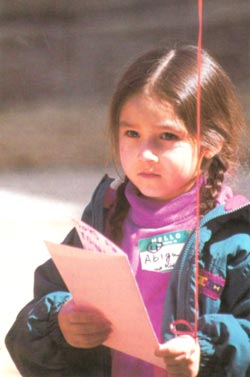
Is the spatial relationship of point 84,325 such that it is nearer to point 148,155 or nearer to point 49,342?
point 49,342

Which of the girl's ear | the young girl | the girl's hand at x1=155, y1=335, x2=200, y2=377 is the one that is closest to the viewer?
the girl's hand at x1=155, y1=335, x2=200, y2=377

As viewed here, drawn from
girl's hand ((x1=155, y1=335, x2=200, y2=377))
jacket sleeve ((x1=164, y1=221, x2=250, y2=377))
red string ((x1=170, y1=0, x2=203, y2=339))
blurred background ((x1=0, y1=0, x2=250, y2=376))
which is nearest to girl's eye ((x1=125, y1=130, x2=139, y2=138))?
red string ((x1=170, y1=0, x2=203, y2=339))

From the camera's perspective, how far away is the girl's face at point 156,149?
2.12 m

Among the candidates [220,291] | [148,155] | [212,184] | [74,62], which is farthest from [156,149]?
[74,62]

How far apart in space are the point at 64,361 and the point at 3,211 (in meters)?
2.67

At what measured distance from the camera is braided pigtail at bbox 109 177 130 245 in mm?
2232

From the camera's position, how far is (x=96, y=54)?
6.54 meters

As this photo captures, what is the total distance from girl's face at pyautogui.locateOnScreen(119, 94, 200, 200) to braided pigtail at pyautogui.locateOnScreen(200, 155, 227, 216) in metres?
0.04

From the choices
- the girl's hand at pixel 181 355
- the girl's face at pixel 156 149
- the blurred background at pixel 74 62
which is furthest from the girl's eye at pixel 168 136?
the blurred background at pixel 74 62

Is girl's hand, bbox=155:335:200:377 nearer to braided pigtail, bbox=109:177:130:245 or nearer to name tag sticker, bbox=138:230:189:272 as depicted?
name tag sticker, bbox=138:230:189:272

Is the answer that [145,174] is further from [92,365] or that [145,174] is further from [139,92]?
[92,365]

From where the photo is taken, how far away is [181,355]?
1979 mm

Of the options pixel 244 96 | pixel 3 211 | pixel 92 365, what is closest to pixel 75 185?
pixel 3 211

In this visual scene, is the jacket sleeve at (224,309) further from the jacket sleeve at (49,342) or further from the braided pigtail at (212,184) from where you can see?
the jacket sleeve at (49,342)
